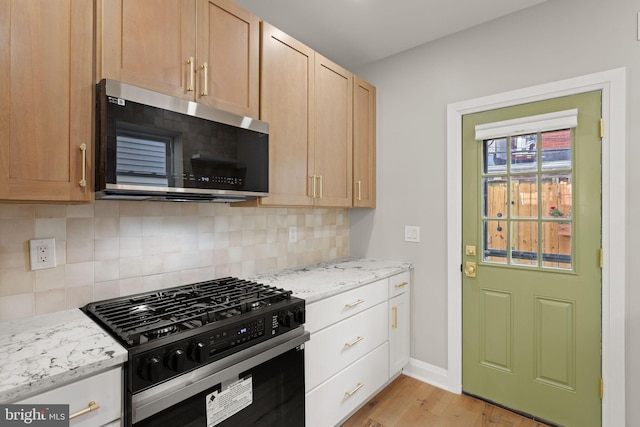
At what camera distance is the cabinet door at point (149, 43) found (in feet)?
4.25

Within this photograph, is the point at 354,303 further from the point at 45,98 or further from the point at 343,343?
the point at 45,98

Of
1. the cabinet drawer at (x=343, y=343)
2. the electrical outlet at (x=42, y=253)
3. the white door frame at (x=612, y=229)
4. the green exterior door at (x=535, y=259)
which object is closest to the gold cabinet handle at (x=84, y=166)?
the electrical outlet at (x=42, y=253)

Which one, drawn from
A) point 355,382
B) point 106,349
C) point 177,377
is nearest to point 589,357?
point 355,382

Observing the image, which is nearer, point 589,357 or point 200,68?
point 200,68

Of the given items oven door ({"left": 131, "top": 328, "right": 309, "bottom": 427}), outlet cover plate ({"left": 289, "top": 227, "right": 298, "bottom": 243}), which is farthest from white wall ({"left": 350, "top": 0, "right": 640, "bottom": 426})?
oven door ({"left": 131, "top": 328, "right": 309, "bottom": 427})

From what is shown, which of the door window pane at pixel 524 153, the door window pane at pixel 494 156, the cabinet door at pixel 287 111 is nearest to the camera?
the cabinet door at pixel 287 111

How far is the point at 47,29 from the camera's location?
1163 millimetres

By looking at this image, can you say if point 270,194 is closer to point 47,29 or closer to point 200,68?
point 200,68

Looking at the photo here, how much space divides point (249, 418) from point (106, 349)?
26.8 inches

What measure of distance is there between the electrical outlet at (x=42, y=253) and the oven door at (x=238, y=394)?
0.77 meters

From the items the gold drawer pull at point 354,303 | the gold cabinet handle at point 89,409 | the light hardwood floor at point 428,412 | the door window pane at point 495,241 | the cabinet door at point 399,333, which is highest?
the door window pane at point 495,241

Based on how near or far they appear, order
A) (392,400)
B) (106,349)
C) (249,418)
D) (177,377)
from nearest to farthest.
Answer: (106,349)
(177,377)
(249,418)
(392,400)

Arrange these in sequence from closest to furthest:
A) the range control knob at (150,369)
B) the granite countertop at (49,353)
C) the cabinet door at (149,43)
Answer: the granite countertop at (49,353) → the range control knob at (150,369) → the cabinet door at (149,43)

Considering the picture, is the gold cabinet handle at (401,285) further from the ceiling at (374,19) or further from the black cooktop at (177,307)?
the ceiling at (374,19)
